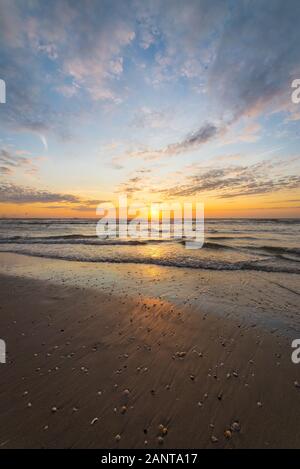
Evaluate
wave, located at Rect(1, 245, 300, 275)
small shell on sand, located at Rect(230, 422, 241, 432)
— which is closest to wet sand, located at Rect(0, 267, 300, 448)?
small shell on sand, located at Rect(230, 422, 241, 432)

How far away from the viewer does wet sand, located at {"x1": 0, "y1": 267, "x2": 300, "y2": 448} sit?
8.93 feet

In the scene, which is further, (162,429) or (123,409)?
(123,409)

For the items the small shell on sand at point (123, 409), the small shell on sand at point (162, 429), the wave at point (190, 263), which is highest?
the wave at point (190, 263)

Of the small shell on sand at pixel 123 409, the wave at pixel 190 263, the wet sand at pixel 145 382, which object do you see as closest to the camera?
the wet sand at pixel 145 382

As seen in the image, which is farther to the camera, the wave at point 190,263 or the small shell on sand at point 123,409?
the wave at point 190,263

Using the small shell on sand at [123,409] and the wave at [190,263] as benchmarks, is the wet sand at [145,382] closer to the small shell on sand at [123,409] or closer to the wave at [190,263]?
the small shell on sand at [123,409]

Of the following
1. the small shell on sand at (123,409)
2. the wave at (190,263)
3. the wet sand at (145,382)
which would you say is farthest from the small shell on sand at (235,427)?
the wave at (190,263)

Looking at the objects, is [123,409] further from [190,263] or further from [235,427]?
[190,263]

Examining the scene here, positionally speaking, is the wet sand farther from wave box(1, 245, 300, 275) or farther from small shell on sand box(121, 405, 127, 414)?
wave box(1, 245, 300, 275)

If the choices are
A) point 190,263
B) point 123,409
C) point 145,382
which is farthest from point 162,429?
point 190,263

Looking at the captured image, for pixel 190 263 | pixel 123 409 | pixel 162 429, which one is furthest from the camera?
pixel 190 263

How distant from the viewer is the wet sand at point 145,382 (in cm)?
272

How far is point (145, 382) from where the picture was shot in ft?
11.6
